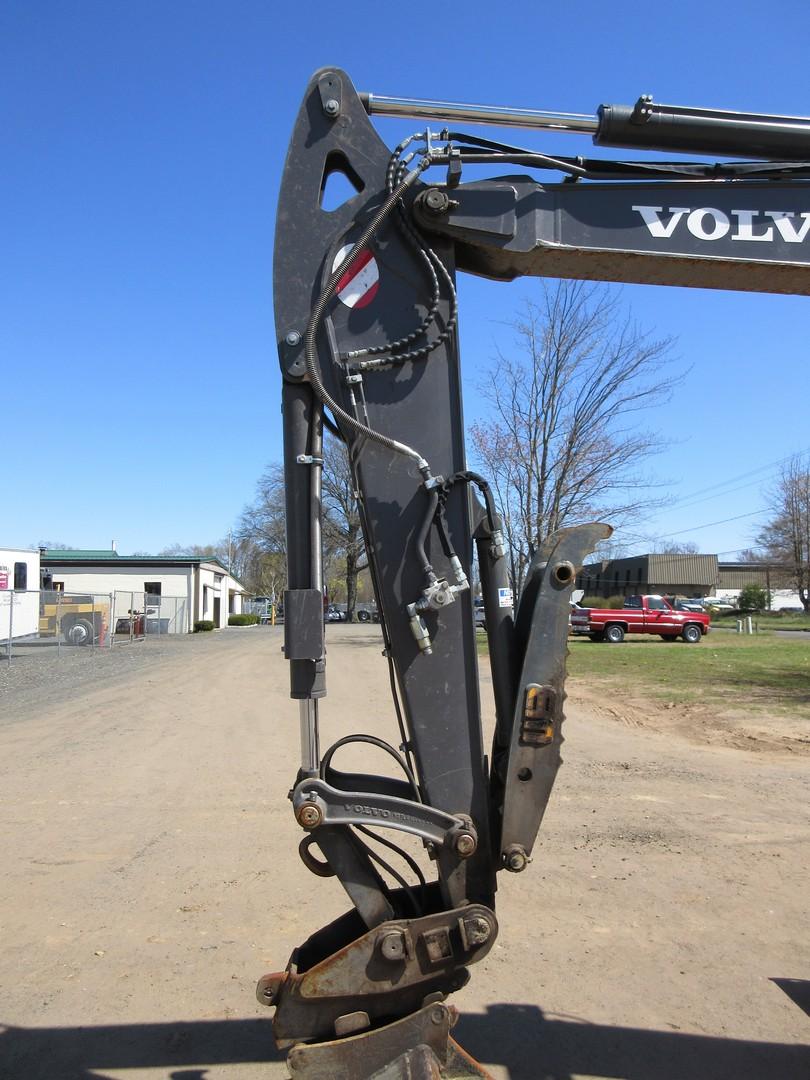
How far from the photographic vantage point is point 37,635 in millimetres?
30828

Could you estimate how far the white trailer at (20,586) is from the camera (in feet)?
92.3

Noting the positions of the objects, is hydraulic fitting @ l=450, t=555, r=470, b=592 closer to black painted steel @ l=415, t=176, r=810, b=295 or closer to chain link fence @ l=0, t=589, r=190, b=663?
black painted steel @ l=415, t=176, r=810, b=295

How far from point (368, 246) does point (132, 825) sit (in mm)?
5887

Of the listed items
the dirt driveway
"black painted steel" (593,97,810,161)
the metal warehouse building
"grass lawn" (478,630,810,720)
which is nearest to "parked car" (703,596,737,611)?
the metal warehouse building

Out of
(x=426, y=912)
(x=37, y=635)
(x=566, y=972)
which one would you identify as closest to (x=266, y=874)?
(x=566, y=972)

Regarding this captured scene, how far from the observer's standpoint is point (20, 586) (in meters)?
30.3

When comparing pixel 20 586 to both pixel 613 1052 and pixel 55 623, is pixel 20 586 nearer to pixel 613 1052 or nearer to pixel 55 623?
pixel 55 623

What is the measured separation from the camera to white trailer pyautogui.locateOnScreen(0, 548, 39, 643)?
92.3ft

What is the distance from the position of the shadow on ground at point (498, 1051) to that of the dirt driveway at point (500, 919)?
0.4 inches

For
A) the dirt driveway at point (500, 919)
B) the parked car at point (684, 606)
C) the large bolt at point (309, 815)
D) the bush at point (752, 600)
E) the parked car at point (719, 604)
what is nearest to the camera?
the large bolt at point (309, 815)

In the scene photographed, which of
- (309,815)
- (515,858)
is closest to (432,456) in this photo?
(309,815)

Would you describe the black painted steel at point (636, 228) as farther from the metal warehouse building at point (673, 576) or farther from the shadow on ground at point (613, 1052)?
the metal warehouse building at point (673, 576)

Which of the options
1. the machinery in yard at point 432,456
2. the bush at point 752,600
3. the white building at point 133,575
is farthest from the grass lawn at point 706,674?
the bush at point 752,600

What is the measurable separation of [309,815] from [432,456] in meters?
1.31
